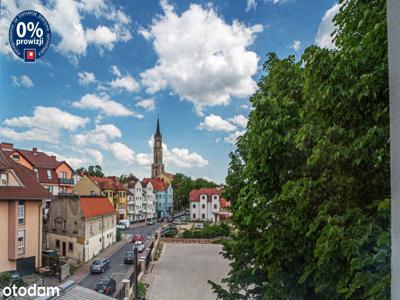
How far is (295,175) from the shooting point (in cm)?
213

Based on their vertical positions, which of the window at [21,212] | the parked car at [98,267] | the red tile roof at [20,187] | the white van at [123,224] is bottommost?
the white van at [123,224]

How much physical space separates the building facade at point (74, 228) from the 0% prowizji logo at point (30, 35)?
25.1 ft

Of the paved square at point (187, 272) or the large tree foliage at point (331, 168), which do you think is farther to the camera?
the paved square at point (187, 272)

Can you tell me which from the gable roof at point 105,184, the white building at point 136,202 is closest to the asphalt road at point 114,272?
the gable roof at point 105,184

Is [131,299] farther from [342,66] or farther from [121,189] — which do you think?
[121,189]

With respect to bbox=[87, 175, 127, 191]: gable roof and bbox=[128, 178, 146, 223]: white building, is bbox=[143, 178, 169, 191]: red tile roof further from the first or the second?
bbox=[87, 175, 127, 191]: gable roof

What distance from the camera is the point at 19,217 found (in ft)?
14.9

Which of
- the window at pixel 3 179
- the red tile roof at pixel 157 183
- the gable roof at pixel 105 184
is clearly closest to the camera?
the window at pixel 3 179

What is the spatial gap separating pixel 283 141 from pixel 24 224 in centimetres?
446

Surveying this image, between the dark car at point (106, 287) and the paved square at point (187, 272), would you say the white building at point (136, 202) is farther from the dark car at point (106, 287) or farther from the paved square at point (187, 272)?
the dark car at point (106, 287)

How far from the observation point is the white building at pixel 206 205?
23562mm

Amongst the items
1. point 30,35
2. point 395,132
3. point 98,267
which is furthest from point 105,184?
point 395,132

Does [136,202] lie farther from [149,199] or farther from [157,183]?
[157,183]

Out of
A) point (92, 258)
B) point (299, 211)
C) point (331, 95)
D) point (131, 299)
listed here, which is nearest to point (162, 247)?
point (92, 258)
